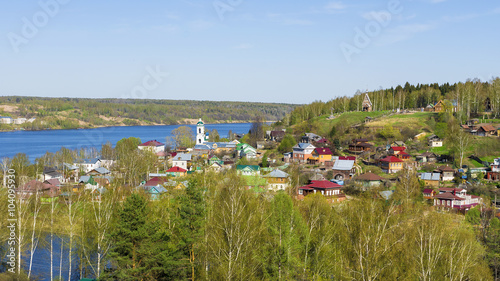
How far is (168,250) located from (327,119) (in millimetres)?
51239

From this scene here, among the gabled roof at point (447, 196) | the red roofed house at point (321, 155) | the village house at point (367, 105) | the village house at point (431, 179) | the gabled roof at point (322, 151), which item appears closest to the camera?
the gabled roof at point (447, 196)

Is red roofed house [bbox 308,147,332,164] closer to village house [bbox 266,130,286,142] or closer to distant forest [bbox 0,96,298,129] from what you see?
village house [bbox 266,130,286,142]

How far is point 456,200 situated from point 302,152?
1759 centimetres

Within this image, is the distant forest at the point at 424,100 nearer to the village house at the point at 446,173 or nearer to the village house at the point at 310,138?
the village house at the point at 310,138

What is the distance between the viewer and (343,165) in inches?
1496

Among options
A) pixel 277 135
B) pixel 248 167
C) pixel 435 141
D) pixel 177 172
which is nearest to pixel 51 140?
pixel 277 135

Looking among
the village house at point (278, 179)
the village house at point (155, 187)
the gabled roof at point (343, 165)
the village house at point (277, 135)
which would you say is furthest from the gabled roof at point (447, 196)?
the village house at point (277, 135)

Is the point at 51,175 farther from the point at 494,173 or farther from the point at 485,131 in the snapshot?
the point at 485,131

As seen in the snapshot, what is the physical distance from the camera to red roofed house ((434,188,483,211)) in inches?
1084

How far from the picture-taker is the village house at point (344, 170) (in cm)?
3669

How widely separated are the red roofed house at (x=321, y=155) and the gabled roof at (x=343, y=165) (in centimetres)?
338

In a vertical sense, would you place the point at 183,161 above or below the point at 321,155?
below

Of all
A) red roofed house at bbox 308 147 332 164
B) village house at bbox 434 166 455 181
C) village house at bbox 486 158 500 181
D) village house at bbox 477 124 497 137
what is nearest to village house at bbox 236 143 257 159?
red roofed house at bbox 308 147 332 164

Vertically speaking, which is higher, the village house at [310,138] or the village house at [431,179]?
the village house at [310,138]
